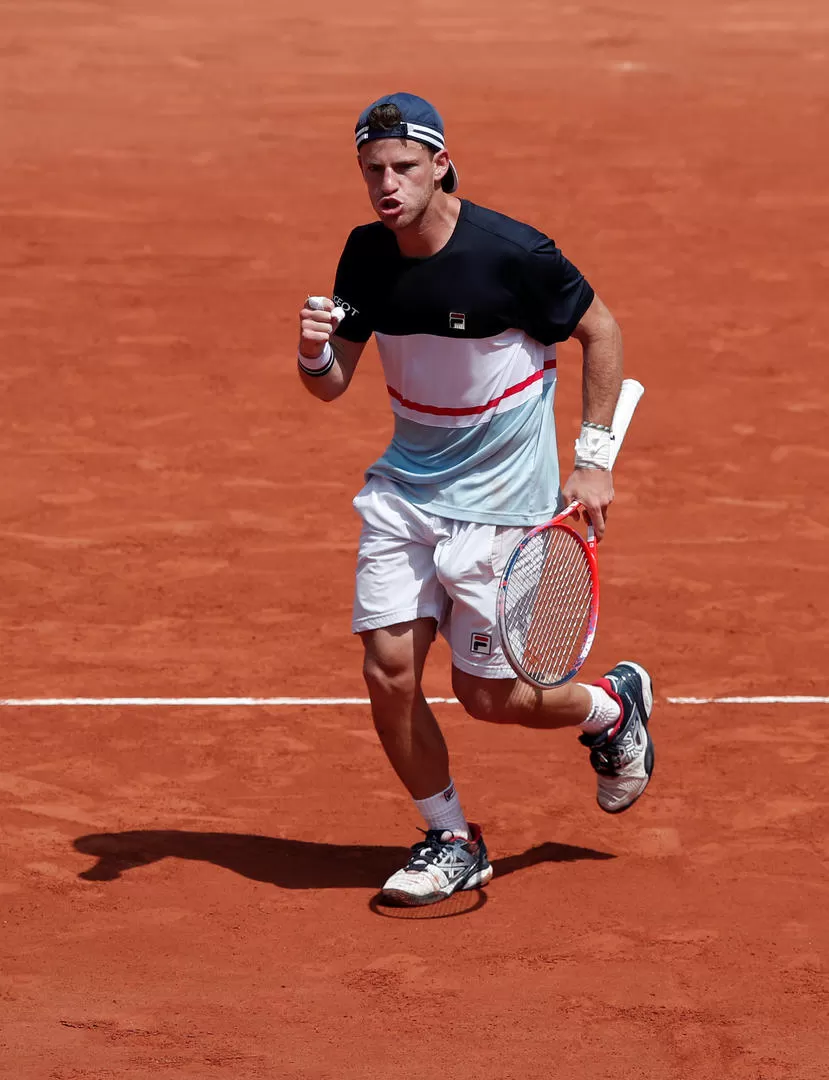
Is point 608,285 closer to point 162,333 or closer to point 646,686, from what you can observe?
point 162,333

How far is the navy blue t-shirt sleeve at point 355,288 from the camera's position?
20.3 ft

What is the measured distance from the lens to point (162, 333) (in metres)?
14.7

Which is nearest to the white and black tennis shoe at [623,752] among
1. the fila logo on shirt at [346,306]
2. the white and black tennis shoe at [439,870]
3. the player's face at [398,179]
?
the white and black tennis shoe at [439,870]

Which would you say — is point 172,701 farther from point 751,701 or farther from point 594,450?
point 594,450

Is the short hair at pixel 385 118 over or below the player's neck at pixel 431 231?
over

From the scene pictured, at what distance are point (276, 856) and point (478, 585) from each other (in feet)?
4.74

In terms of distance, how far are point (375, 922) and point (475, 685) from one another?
0.88m

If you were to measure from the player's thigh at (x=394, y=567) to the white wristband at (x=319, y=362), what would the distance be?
46cm

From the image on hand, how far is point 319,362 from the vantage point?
610 centimetres

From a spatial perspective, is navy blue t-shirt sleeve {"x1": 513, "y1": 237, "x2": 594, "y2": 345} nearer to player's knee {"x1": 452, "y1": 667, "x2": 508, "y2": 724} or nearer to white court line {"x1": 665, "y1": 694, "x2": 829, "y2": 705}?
player's knee {"x1": 452, "y1": 667, "x2": 508, "y2": 724}

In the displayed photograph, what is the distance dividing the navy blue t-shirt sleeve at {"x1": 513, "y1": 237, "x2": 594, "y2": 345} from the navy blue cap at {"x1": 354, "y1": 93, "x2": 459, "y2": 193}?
1.62 ft

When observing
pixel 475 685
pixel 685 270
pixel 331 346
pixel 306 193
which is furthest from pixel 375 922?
pixel 306 193

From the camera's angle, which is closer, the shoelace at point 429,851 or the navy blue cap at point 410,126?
the navy blue cap at point 410,126

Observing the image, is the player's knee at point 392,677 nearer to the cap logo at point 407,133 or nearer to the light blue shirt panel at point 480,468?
the light blue shirt panel at point 480,468
